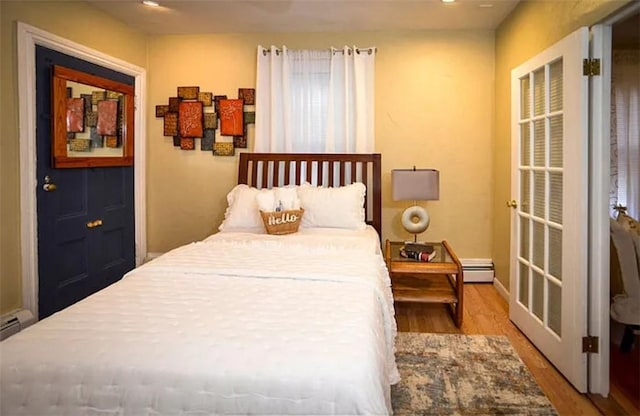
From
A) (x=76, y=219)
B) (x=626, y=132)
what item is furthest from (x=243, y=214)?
(x=626, y=132)

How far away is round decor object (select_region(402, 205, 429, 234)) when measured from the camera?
3.61 metres

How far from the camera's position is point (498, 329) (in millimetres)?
3105

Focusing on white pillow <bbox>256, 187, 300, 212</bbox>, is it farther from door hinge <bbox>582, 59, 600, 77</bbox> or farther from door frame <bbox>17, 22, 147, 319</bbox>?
door hinge <bbox>582, 59, 600, 77</bbox>

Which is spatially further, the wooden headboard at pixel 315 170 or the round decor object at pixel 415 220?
the wooden headboard at pixel 315 170

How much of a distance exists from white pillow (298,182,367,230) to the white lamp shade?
350 mm

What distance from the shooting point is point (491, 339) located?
2906 millimetres

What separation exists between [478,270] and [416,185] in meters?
1.23

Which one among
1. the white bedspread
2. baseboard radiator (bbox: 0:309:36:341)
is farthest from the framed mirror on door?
the white bedspread

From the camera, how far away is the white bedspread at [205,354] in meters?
1.21

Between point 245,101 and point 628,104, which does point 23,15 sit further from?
point 628,104

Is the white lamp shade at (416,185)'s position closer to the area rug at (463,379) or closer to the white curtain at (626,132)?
the area rug at (463,379)

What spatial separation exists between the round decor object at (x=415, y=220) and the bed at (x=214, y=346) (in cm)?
146

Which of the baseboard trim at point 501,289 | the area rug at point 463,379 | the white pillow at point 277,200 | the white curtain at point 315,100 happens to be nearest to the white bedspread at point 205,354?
the area rug at point 463,379

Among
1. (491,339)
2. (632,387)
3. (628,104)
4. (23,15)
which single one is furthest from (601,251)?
(23,15)
